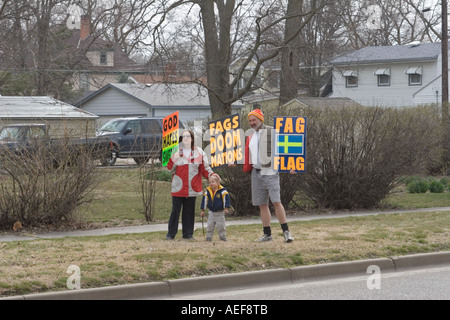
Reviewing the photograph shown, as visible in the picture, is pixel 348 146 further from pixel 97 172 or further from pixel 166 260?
pixel 166 260

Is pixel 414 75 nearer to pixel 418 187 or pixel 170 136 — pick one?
pixel 418 187

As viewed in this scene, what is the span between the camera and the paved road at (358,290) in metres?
7.98

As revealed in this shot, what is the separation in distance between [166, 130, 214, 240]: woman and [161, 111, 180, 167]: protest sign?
138mm

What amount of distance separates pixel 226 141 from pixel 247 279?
3.55 metres

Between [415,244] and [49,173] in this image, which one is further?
[49,173]

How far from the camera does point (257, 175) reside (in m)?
10.7

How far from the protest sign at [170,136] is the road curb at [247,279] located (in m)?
2.87

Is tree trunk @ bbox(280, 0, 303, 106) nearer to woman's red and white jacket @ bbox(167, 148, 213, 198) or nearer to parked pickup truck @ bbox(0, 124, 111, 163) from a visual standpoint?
parked pickup truck @ bbox(0, 124, 111, 163)

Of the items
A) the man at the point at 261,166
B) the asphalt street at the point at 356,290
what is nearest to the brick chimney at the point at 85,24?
the man at the point at 261,166

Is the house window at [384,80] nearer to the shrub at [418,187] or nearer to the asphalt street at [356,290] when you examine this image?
the shrub at [418,187]

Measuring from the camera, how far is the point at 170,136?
1105 cm
